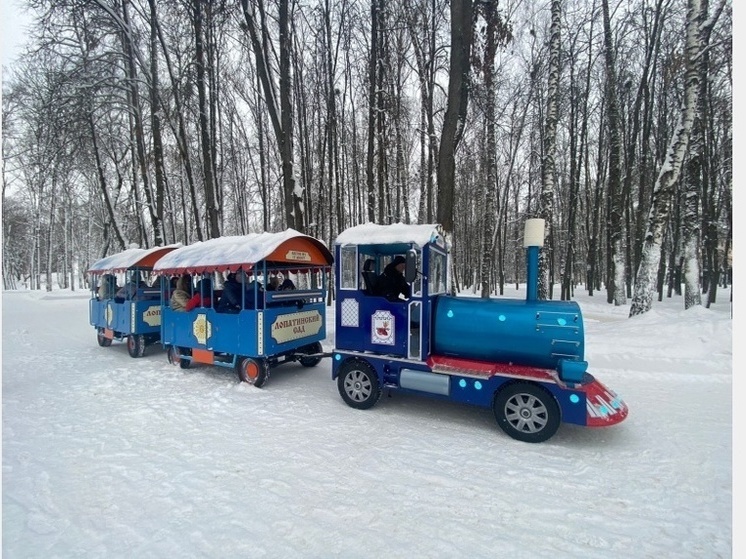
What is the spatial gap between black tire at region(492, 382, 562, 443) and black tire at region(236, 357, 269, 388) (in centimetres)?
411

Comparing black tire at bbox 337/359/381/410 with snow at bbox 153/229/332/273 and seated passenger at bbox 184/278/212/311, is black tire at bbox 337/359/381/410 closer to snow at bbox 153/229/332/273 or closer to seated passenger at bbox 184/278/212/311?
snow at bbox 153/229/332/273

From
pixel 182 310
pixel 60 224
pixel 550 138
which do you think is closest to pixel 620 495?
pixel 182 310

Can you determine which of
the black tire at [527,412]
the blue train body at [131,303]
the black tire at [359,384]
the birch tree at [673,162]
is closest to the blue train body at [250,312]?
the black tire at [359,384]

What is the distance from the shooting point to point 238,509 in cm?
321

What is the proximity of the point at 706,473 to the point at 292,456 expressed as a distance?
437cm

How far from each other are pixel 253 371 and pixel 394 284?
130 inches

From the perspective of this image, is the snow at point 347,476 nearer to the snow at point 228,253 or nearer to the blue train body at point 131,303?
the snow at point 228,253

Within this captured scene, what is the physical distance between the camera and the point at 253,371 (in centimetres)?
678

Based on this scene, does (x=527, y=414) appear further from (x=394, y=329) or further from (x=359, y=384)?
(x=359, y=384)

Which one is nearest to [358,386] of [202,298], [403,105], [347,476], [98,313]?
[347,476]

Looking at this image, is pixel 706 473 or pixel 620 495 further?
pixel 706 473

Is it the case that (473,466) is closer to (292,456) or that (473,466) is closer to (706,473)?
(292,456)

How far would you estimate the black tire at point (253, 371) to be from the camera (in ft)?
21.9

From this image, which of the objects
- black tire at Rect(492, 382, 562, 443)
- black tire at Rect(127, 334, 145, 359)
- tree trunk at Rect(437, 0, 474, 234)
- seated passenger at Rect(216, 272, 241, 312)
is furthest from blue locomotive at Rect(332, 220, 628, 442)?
black tire at Rect(127, 334, 145, 359)
